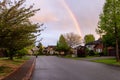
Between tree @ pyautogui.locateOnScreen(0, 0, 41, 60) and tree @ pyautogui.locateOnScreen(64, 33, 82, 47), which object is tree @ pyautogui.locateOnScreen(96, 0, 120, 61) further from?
tree @ pyautogui.locateOnScreen(64, 33, 82, 47)

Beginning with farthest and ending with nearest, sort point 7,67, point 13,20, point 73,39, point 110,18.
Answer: point 73,39 < point 110,18 < point 7,67 < point 13,20

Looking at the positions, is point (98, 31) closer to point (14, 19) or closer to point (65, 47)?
point (14, 19)

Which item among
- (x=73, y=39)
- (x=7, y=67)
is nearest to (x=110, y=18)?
(x=7, y=67)

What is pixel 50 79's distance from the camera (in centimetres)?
1939

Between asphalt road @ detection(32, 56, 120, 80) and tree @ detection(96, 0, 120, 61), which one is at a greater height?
tree @ detection(96, 0, 120, 61)

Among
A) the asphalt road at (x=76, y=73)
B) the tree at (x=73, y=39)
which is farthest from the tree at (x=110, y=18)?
the tree at (x=73, y=39)

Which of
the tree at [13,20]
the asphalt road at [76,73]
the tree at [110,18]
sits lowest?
the asphalt road at [76,73]

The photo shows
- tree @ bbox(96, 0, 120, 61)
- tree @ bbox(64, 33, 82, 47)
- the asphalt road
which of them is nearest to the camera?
the asphalt road

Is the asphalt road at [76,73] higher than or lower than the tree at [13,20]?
lower

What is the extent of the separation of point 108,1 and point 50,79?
106 feet

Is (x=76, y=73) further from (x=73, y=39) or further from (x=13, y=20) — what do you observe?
(x=73, y=39)


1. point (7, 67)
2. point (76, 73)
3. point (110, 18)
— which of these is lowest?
point (76, 73)

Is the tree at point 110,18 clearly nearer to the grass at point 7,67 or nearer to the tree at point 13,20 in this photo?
the grass at point 7,67

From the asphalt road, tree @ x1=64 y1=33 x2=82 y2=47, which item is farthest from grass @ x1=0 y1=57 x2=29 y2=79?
tree @ x1=64 y1=33 x2=82 y2=47
